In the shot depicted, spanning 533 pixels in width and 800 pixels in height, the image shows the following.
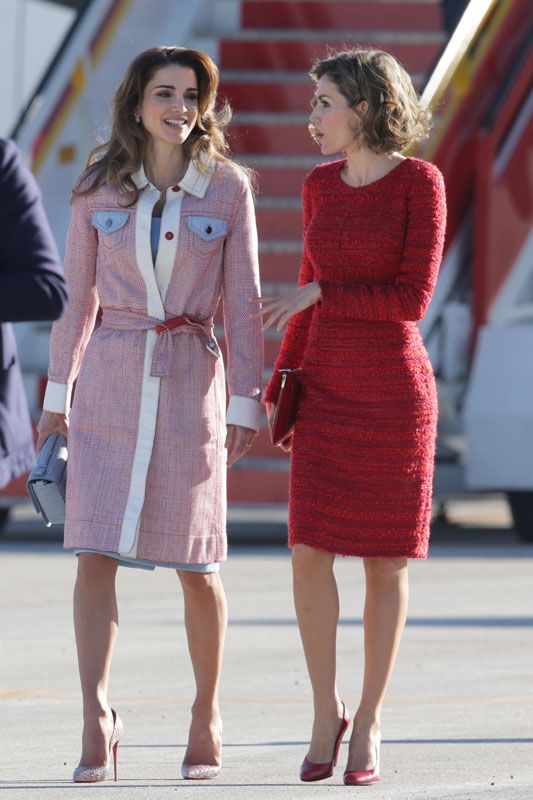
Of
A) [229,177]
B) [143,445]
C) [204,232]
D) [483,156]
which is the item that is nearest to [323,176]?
[229,177]

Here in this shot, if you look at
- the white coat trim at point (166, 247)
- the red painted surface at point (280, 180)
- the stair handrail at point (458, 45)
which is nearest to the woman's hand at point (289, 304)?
the white coat trim at point (166, 247)

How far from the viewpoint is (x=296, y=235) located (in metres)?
12.4

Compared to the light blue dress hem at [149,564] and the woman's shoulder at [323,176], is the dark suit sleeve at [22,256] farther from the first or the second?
the woman's shoulder at [323,176]

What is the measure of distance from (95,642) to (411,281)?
1.13 meters

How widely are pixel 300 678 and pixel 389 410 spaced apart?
6.44ft

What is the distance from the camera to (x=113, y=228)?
5184 mm

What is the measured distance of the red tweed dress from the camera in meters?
5.14

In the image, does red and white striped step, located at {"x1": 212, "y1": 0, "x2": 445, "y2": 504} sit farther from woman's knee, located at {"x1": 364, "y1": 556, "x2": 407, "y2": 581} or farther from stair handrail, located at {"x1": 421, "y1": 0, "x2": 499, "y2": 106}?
woman's knee, located at {"x1": 364, "y1": 556, "x2": 407, "y2": 581}

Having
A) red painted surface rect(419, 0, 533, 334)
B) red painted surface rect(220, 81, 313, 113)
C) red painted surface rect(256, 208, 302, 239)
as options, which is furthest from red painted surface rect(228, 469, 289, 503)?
red painted surface rect(220, 81, 313, 113)

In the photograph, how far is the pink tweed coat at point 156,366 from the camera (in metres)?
5.14

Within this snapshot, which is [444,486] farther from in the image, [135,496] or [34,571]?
[135,496]

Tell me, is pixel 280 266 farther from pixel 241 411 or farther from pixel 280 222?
pixel 241 411

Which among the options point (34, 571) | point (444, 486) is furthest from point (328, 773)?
point (444, 486)

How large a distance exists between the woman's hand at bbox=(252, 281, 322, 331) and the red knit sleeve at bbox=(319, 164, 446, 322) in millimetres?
27
